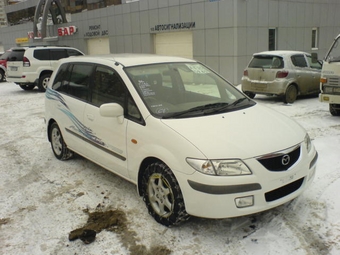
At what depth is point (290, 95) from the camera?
10.5 metres

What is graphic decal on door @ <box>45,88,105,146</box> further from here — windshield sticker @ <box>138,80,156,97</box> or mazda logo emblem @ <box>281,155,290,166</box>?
mazda logo emblem @ <box>281,155,290,166</box>

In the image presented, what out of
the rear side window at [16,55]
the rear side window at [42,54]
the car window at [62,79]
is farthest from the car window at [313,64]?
the rear side window at [16,55]

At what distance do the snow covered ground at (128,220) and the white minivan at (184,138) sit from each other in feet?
1.00

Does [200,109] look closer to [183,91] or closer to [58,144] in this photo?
[183,91]

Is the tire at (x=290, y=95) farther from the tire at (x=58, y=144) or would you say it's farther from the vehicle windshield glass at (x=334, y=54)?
the tire at (x=58, y=144)

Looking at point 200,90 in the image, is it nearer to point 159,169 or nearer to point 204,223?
point 159,169

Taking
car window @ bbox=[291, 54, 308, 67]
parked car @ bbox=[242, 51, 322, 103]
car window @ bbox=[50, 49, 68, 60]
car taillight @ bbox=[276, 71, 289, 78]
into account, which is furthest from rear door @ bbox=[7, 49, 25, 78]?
car window @ bbox=[291, 54, 308, 67]

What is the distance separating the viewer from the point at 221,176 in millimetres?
3213

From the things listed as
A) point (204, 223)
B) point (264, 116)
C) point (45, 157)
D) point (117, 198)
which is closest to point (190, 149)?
point (204, 223)

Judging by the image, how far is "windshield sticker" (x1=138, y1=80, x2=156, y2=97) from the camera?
4.07 meters

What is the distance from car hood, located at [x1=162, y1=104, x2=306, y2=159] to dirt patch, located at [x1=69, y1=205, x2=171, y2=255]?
107 cm

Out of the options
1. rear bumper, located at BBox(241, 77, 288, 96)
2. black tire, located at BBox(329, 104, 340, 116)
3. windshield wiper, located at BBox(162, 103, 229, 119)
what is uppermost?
windshield wiper, located at BBox(162, 103, 229, 119)

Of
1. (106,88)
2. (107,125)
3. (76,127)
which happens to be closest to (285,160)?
(107,125)

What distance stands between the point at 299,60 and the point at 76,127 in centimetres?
814
